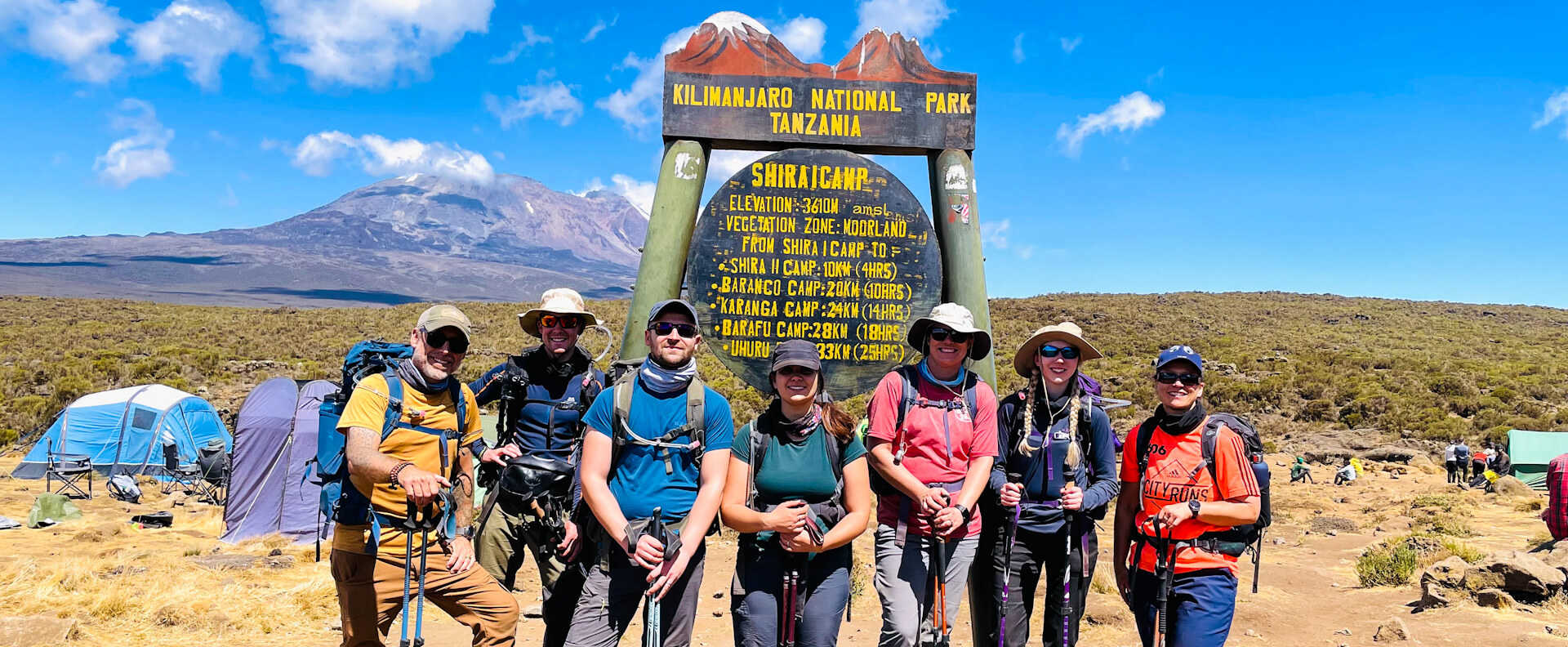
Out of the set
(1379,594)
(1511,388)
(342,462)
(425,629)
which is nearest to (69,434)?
(425,629)

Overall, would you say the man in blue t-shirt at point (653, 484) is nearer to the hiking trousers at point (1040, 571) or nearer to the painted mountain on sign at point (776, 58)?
the hiking trousers at point (1040, 571)

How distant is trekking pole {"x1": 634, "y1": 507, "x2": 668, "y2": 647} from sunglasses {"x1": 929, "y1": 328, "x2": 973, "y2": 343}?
1.30 meters

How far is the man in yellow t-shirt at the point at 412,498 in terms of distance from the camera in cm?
321

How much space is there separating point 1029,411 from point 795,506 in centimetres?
112

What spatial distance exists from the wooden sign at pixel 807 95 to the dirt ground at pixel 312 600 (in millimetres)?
3282

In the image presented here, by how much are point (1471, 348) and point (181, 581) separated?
3993 cm

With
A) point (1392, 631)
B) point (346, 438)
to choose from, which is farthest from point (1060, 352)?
point (1392, 631)

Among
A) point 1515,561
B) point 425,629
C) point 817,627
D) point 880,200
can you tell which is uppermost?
point 880,200

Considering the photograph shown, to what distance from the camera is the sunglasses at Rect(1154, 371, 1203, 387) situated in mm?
3111

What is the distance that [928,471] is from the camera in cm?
340

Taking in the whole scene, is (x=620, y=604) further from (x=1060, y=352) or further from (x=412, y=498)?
(x=1060, y=352)

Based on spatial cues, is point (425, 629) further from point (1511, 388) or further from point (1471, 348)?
point (1471, 348)

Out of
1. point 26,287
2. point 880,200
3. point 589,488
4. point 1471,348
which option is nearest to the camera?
point 589,488

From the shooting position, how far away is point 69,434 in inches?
527
